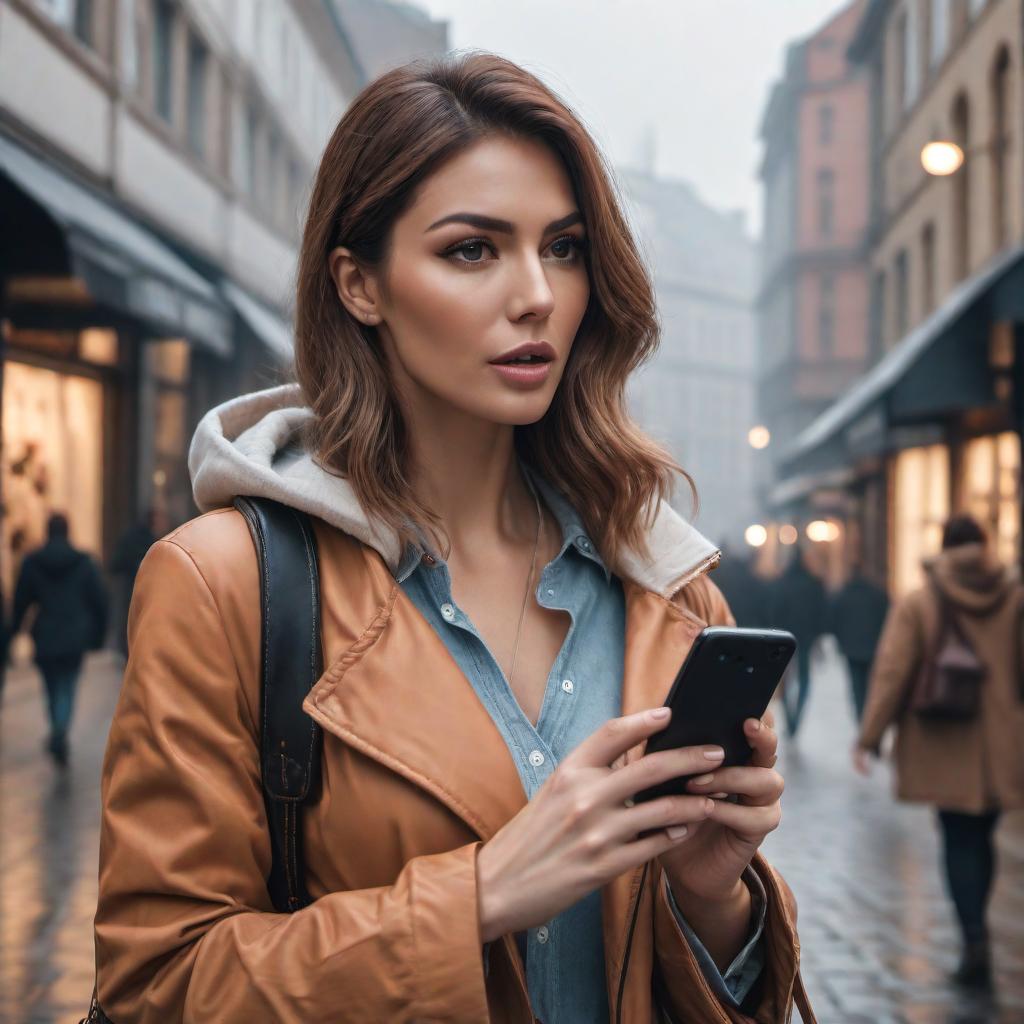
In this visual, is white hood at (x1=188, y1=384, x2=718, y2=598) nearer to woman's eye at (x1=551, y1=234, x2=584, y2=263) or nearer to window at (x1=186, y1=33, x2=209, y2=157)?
woman's eye at (x1=551, y1=234, x2=584, y2=263)

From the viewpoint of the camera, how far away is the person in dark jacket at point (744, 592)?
15469 millimetres

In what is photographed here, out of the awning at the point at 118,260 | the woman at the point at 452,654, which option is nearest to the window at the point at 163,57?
the awning at the point at 118,260

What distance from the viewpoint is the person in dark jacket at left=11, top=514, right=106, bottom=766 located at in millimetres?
10609

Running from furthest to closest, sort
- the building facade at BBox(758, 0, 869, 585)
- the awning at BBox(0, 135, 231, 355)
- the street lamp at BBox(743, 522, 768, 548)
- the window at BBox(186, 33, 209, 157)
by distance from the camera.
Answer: the building facade at BBox(758, 0, 869, 585) → the street lamp at BBox(743, 522, 768, 548) → the window at BBox(186, 33, 209, 157) → the awning at BBox(0, 135, 231, 355)

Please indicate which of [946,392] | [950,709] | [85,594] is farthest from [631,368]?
[946,392]

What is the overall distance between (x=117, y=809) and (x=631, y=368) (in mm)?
1071

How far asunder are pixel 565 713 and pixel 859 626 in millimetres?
11306

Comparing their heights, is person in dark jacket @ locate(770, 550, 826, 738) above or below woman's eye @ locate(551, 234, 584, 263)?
below

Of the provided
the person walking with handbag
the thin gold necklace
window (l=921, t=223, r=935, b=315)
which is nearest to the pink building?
window (l=921, t=223, r=935, b=315)

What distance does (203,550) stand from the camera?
1811 millimetres

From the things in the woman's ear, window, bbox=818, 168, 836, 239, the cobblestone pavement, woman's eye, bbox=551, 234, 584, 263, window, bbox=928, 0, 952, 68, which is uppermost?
window, bbox=818, 168, 836, 239

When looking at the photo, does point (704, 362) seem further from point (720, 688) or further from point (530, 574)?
point (720, 688)

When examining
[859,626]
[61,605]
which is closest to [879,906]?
[859,626]

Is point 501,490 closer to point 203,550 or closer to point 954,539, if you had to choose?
point 203,550
